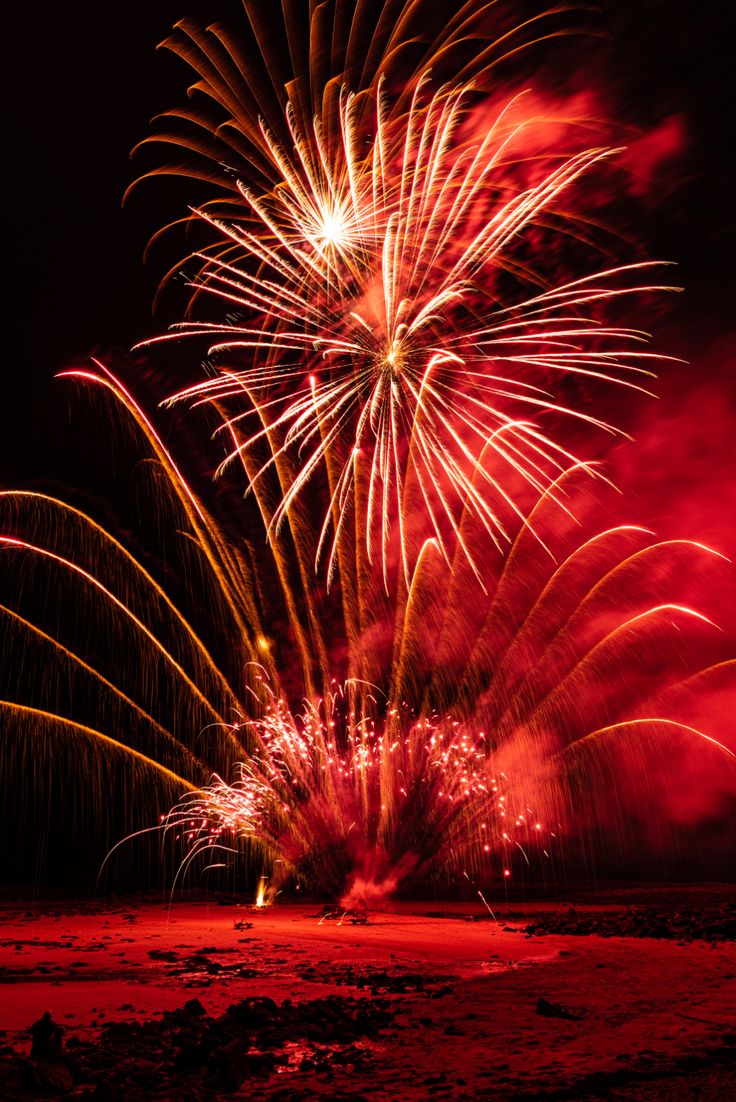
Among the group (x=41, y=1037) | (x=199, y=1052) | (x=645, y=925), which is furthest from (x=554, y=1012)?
(x=645, y=925)

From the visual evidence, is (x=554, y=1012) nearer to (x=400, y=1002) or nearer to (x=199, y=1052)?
(x=400, y=1002)

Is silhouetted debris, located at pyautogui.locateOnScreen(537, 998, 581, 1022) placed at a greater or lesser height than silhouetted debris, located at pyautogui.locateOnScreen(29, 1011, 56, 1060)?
greater

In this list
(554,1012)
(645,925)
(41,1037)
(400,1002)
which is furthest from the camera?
(645,925)

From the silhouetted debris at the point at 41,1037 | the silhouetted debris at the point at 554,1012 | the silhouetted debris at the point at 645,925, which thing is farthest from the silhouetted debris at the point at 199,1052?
the silhouetted debris at the point at 645,925

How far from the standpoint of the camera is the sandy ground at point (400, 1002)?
285 inches

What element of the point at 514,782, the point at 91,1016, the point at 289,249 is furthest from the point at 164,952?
the point at 289,249

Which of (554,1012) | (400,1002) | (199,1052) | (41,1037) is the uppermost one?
(400,1002)

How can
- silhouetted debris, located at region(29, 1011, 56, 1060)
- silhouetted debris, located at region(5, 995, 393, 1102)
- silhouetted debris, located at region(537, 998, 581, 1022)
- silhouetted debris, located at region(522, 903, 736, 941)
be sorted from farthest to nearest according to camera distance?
silhouetted debris, located at region(522, 903, 736, 941), silhouetted debris, located at region(537, 998, 581, 1022), silhouetted debris, located at region(29, 1011, 56, 1060), silhouetted debris, located at region(5, 995, 393, 1102)

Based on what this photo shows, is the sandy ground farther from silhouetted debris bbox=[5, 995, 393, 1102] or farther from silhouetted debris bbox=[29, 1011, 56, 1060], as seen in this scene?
silhouetted debris bbox=[29, 1011, 56, 1060]

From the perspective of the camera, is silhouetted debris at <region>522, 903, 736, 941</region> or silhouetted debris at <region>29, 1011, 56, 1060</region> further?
silhouetted debris at <region>522, 903, 736, 941</region>

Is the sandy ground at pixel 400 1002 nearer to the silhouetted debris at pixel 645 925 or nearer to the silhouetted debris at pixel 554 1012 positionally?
the silhouetted debris at pixel 554 1012

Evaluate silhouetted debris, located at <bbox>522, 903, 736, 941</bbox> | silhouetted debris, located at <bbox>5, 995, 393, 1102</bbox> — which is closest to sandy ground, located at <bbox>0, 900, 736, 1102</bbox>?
silhouetted debris, located at <bbox>5, 995, 393, 1102</bbox>

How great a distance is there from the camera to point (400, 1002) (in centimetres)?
1095

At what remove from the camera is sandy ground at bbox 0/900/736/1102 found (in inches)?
285
